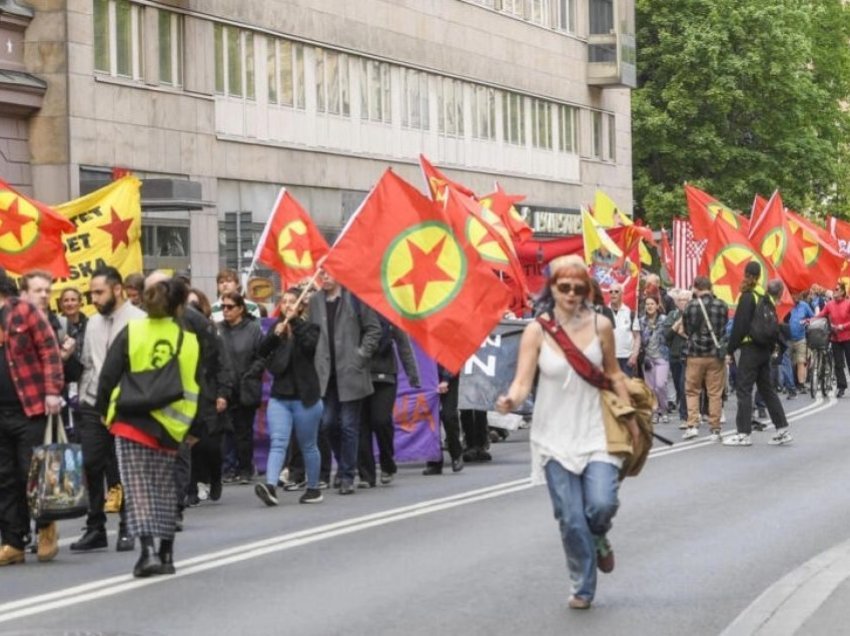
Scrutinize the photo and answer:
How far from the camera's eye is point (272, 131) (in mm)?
41531

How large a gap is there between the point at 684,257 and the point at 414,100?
13023mm

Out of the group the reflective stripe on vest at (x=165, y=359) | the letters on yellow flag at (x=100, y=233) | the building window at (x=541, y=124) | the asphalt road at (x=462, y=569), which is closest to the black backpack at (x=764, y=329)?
the asphalt road at (x=462, y=569)

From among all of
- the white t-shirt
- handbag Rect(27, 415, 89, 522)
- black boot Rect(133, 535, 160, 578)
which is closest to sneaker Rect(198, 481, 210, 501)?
handbag Rect(27, 415, 89, 522)

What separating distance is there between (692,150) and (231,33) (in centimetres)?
2969

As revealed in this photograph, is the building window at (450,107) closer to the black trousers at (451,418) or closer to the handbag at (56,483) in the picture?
the black trousers at (451,418)

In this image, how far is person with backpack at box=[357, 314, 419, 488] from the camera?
1797cm

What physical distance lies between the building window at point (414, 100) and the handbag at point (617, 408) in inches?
1487

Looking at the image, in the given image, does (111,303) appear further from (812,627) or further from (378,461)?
(378,461)

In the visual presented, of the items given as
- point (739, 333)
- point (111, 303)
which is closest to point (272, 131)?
point (739, 333)

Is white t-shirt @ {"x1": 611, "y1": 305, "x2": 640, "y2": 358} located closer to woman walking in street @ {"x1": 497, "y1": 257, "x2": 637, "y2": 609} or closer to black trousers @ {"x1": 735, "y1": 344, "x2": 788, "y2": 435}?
black trousers @ {"x1": 735, "y1": 344, "x2": 788, "y2": 435}

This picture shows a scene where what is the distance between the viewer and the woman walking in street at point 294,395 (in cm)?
1667

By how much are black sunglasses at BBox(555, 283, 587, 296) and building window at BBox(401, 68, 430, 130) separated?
37803 millimetres

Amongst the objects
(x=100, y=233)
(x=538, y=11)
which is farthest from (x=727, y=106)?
(x=100, y=233)

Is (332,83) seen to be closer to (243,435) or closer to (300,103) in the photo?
(300,103)
